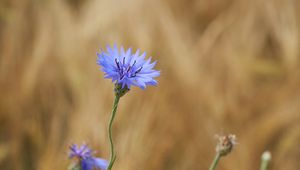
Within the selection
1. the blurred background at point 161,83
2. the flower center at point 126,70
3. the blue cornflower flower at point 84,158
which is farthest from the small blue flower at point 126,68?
the blurred background at point 161,83

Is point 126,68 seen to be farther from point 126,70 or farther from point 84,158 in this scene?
point 84,158

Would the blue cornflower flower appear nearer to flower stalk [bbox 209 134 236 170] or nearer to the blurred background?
flower stalk [bbox 209 134 236 170]

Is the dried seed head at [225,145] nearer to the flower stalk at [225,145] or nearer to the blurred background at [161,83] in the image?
the flower stalk at [225,145]

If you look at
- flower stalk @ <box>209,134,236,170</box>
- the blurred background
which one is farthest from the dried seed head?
the blurred background

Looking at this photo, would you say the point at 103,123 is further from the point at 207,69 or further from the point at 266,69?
the point at 266,69

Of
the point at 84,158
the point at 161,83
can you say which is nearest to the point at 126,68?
the point at 84,158
